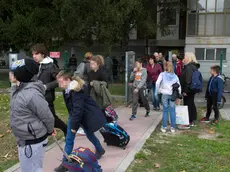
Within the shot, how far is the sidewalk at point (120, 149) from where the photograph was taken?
504 cm

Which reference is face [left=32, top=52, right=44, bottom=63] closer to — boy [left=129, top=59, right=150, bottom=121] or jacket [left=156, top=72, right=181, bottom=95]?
jacket [left=156, top=72, right=181, bottom=95]

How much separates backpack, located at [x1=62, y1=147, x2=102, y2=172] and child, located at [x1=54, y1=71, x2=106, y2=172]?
54 centimetres

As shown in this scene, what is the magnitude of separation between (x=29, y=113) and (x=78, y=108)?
135 centimetres

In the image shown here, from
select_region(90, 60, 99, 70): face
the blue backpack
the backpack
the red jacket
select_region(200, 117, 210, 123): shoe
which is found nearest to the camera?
the backpack

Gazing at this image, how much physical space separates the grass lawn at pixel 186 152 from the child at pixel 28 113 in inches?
79.3

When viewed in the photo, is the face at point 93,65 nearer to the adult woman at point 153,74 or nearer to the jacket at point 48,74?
the jacket at point 48,74

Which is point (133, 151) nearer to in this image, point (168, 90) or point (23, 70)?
→ point (168, 90)

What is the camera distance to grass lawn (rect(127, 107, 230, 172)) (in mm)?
5090

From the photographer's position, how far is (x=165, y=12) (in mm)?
21188

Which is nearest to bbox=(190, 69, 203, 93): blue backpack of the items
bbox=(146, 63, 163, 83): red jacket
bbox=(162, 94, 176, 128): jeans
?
bbox=(162, 94, 176, 128): jeans

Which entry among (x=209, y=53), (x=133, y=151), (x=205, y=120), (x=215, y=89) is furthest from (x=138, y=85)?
(x=209, y=53)

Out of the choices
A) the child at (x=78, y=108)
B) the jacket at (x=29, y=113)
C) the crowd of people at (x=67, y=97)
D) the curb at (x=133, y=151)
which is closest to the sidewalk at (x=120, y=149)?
the curb at (x=133, y=151)

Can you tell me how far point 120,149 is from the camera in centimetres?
581

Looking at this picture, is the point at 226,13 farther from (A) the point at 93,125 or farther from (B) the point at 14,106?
(B) the point at 14,106
